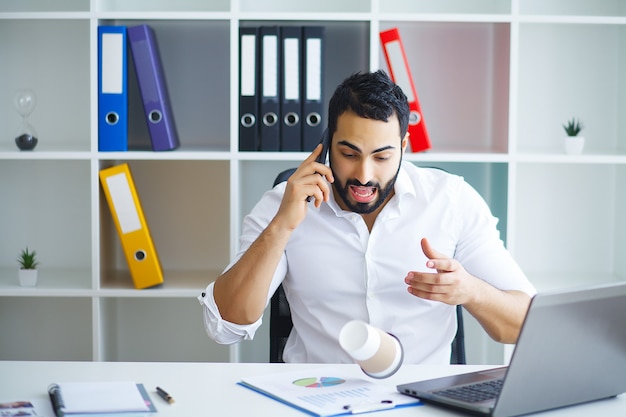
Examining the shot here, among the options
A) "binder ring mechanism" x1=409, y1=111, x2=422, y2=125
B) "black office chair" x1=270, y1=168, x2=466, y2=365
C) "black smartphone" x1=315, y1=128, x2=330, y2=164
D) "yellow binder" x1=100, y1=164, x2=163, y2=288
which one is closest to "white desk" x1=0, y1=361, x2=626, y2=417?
"black office chair" x1=270, y1=168, x2=466, y2=365

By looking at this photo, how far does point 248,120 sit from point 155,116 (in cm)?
30

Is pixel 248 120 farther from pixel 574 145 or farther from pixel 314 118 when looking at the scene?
pixel 574 145

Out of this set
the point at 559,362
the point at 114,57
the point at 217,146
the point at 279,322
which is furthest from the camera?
the point at 217,146

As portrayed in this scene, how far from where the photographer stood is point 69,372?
1537mm

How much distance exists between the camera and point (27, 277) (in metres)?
2.70

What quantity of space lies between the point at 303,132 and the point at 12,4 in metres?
1.12

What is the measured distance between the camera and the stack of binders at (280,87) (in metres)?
2.60

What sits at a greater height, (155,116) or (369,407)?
(155,116)

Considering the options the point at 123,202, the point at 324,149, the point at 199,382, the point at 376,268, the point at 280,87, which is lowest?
the point at 199,382

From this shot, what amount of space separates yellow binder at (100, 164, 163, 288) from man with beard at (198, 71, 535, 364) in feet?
2.49

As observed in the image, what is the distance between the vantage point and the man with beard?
1874 millimetres

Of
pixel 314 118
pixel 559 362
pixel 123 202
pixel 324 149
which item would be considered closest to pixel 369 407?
pixel 559 362

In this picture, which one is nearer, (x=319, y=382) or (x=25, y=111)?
(x=319, y=382)

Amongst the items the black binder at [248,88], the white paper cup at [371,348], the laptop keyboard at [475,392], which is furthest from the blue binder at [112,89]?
the laptop keyboard at [475,392]
